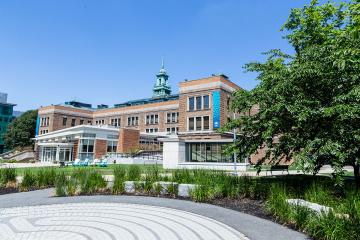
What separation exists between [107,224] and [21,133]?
79.1 meters

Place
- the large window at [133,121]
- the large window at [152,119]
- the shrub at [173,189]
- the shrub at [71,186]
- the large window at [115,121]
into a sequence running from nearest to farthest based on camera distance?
the shrub at [173,189]
the shrub at [71,186]
the large window at [152,119]
the large window at [133,121]
the large window at [115,121]

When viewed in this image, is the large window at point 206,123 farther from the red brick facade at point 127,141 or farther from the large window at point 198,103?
the red brick facade at point 127,141

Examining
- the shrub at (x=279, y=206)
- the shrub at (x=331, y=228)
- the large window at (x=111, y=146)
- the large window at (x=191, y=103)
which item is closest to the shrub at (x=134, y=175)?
the shrub at (x=279, y=206)

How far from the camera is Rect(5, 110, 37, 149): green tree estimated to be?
75.4 meters

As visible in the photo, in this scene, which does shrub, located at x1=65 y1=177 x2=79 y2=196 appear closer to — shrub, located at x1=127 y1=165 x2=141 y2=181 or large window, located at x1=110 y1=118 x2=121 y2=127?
shrub, located at x1=127 y1=165 x2=141 y2=181

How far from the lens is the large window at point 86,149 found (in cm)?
4569

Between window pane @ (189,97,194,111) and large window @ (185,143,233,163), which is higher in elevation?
window pane @ (189,97,194,111)

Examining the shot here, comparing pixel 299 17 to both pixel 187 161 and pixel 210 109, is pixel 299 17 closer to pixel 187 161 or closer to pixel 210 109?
pixel 187 161

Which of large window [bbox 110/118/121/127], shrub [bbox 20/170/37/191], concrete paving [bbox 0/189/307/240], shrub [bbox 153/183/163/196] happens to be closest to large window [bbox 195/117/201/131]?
large window [bbox 110/118/121/127]

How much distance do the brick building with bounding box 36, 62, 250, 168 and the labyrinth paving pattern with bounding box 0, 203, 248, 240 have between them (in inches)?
823

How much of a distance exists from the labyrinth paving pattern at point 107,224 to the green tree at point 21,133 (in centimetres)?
7508

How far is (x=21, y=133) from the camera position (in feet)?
247

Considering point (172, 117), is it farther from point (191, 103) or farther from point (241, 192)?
point (241, 192)

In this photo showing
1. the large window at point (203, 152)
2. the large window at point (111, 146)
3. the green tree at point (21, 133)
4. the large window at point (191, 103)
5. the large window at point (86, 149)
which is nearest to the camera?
the large window at point (203, 152)
